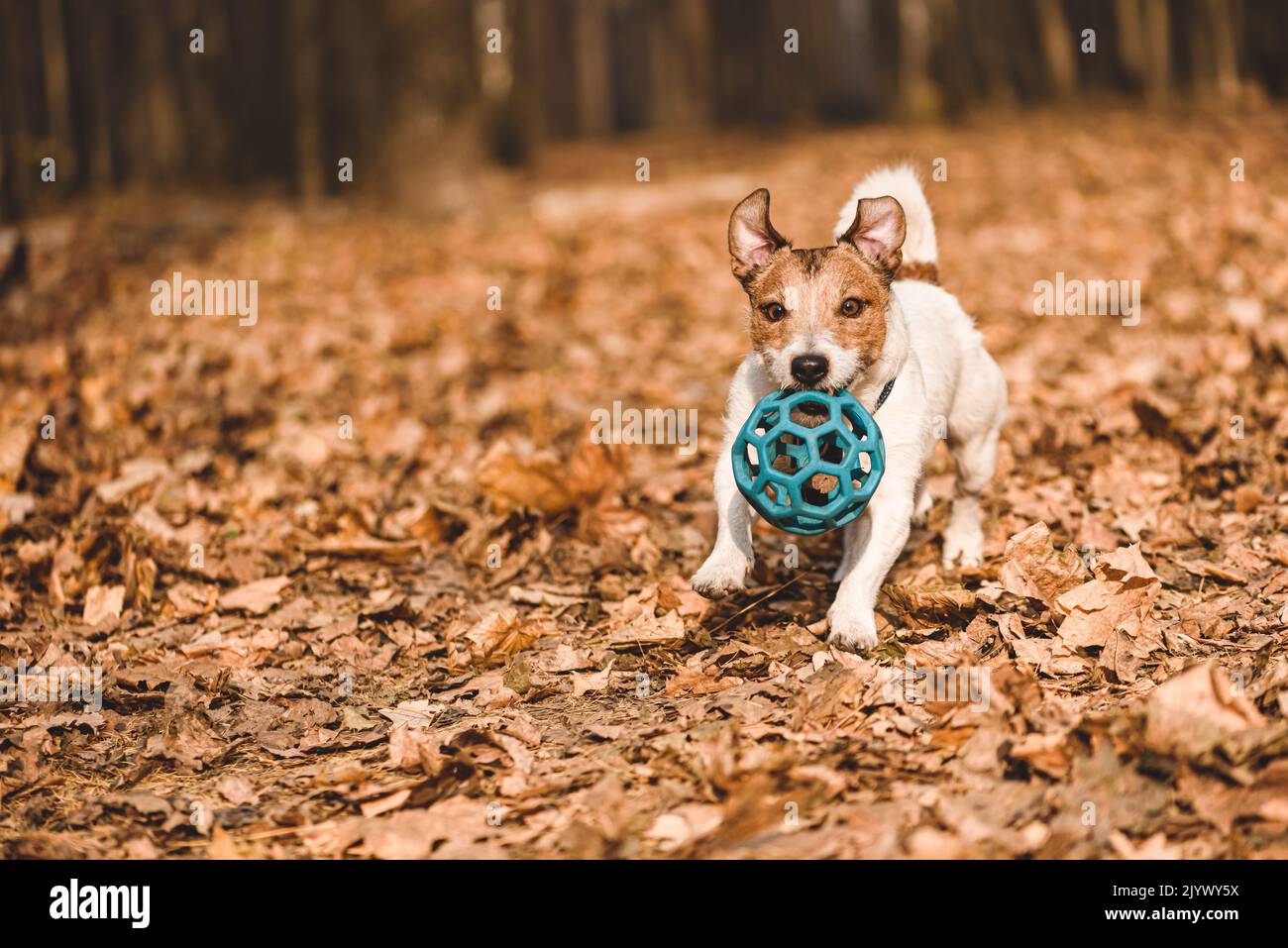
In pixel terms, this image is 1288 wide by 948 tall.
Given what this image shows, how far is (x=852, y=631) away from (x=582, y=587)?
145cm

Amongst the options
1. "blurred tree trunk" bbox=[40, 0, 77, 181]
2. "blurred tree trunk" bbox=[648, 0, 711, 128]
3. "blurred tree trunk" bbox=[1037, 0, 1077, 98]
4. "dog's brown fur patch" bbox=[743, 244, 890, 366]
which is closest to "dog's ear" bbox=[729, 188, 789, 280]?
"dog's brown fur patch" bbox=[743, 244, 890, 366]

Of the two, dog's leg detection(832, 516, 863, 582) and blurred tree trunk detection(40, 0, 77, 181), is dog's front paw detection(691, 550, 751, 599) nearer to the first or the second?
dog's leg detection(832, 516, 863, 582)

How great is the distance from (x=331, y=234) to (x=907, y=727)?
383 inches

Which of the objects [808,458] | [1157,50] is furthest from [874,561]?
[1157,50]

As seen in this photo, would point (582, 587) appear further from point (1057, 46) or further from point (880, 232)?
point (1057, 46)

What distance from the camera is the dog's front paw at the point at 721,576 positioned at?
3932mm

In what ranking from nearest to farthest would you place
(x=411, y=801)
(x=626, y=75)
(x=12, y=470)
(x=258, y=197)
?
(x=411, y=801), (x=12, y=470), (x=258, y=197), (x=626, y=75)

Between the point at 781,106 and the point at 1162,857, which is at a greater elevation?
the point at 781,106

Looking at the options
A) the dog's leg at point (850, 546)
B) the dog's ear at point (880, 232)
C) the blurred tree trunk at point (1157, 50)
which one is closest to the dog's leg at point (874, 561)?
the dog's leg at point (850, 546)

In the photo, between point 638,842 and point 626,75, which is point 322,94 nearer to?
point 638,842

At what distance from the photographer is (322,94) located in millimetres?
12453

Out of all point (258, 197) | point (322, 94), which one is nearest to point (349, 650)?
point (322, 94)

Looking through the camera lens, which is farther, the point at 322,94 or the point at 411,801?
the point at 322,94

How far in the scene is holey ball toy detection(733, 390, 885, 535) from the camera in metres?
3.84
